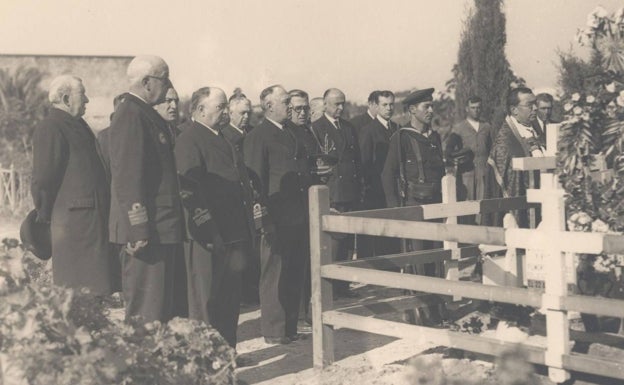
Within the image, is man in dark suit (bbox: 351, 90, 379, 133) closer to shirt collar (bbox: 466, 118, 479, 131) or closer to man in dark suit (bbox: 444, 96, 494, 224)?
man in dark suit (bbox: 444, 96, 494, 224)

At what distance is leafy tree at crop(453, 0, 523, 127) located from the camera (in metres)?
17.9

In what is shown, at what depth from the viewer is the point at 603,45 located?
6094 millimetres

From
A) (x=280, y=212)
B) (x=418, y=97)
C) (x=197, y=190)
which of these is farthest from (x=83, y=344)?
(x=418, y=97)

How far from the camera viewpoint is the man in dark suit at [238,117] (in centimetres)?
852

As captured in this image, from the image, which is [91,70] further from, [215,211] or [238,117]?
[215,211]

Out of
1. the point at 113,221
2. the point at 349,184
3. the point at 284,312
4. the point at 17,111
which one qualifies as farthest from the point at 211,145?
the point at 17,111

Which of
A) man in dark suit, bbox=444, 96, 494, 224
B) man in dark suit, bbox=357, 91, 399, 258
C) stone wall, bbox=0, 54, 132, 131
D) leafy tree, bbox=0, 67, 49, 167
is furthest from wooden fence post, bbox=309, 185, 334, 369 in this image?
stone wall, bbox=0, 54, 132, 131

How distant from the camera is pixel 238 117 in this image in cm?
889

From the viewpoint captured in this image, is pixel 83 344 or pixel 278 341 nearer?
pixel 83 344

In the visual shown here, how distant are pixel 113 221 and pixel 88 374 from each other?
7.12 feet

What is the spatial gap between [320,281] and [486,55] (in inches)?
489

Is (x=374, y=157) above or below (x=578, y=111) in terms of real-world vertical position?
below

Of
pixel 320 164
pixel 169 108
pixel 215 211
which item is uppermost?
pixel 169 108

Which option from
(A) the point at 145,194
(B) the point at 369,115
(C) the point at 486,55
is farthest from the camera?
(C) the point at 486,55
